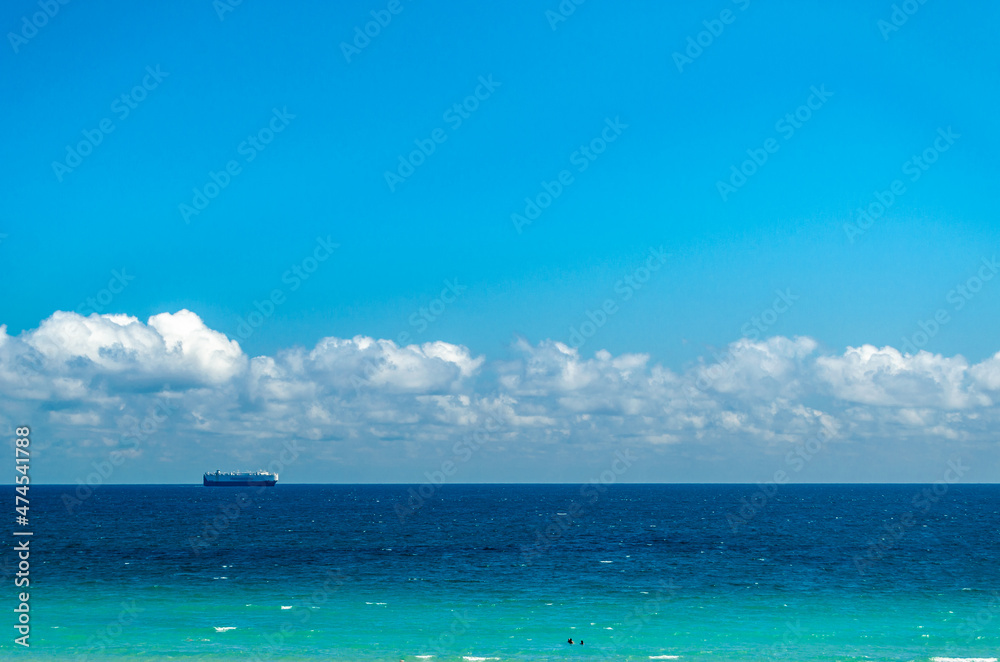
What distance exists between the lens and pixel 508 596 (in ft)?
216

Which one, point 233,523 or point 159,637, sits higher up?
point 233,523

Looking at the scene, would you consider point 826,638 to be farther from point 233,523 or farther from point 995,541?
point 233,523

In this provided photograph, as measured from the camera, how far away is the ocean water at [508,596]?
49969 millimetres

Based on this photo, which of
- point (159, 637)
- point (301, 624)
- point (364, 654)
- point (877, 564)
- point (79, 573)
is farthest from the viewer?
point (877, 564)

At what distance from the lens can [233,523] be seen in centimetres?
14338

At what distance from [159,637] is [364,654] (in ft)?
47.3

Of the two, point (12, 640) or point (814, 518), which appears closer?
point (12, 640)

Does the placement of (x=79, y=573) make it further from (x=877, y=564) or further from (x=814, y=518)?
(x=814, y=518)

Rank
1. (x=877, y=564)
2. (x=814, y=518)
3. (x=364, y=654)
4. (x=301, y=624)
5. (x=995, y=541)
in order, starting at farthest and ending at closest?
(x=814, y=518) → (x=995, y=541) → (x=877, y=564) → (x=301, y=624) → (x=364, y=654)

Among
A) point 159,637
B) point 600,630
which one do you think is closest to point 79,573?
point 159,637

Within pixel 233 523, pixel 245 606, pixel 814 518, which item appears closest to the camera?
pixel 245 606

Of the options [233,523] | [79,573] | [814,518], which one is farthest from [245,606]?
[814,518]

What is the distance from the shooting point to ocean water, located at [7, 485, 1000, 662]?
49969mm

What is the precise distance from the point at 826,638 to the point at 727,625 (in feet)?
21.8
